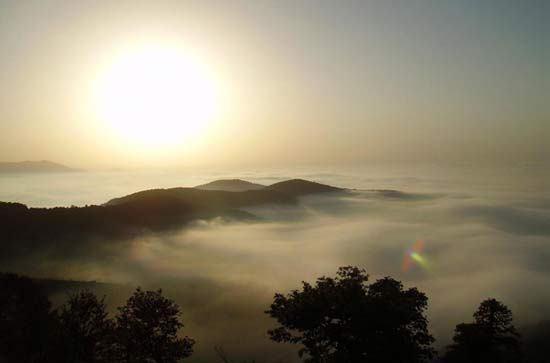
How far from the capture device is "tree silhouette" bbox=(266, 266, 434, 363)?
950 inches

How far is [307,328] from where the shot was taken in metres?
26.8

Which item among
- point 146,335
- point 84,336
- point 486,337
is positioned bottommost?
point 486,337

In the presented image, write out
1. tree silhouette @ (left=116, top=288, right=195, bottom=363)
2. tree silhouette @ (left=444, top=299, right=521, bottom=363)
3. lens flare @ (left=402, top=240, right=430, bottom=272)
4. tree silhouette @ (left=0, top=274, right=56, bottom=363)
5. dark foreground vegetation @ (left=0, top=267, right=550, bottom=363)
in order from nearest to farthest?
1. dark foreground vegetation @ (left=0, top=267, right=550, bottom=363)
2. tree silhouette @ (left=116, top=288, right=195, bottom=363)
3. tree silhouette @ (left=0, top=274, right=56, bottom=363)
4. tree silhouette @ (left=444, top=299, right=521, bottom=363)
5. lens flare @ (left=402, top=240, right=430, bottom=272)

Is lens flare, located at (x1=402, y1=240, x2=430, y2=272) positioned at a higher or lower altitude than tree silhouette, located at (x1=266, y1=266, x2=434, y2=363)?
lower

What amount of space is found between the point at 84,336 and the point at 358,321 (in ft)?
83.1

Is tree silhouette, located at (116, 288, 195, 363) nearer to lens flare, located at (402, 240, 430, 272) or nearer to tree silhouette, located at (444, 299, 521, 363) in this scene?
tree silhouette, located at (444, 299, 521, 363)

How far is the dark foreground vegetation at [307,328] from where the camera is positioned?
81.0ft

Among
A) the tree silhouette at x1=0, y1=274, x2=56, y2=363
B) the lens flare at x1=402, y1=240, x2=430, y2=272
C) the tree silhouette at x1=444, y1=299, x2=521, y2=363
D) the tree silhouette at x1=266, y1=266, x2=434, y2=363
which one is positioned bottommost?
the lens flare at x1=402, y1=240, x2=430, y2=272

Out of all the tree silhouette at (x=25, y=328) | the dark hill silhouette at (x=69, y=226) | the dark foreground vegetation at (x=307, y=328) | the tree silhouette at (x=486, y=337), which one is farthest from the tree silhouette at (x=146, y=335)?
the dark hill silhouette at (x=69, y=226)

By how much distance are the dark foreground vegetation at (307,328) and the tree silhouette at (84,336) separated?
0.27 feet

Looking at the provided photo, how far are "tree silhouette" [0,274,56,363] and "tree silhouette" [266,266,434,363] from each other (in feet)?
74.1

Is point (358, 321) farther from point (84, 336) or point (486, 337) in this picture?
point (84, 336)

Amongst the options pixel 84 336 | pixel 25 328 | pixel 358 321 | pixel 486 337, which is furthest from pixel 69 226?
pixel 486 337

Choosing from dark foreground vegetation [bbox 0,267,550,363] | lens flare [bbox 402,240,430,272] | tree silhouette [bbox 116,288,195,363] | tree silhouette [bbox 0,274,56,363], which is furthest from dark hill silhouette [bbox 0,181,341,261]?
lens flare [bbox 402,240,430,272]
